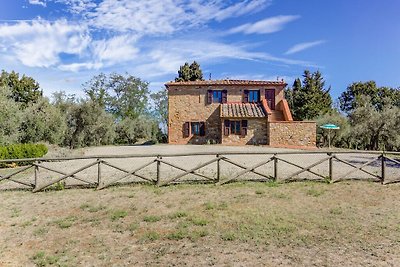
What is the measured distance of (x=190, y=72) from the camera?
42625 mm

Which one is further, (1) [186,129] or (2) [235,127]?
(1) [186,129]

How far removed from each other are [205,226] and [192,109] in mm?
23830

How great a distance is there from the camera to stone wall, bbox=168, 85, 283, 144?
30.0 meters

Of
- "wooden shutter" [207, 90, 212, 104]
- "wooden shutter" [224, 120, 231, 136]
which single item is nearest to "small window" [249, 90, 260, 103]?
"wooden shutter" [224, 120, 231, 136]

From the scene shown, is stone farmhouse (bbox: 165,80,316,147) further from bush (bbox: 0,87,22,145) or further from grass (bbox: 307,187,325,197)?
grass (bbox: 307,187,325,197)

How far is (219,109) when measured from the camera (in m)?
30.0

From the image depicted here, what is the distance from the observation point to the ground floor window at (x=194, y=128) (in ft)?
98.1

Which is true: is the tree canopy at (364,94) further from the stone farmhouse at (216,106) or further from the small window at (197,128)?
the small window at (197,128)

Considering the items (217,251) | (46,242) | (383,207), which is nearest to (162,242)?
(217,251)

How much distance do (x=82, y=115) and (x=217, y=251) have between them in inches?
1141

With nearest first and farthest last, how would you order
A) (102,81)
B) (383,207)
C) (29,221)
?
(29,221) < (383,207) < (102,81)

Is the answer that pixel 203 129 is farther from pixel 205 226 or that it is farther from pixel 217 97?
pixel 205 226

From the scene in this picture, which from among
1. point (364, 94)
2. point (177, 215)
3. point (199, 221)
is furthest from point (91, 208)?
point (364, 94)

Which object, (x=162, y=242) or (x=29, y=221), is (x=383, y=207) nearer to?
(x=162, y=242)
